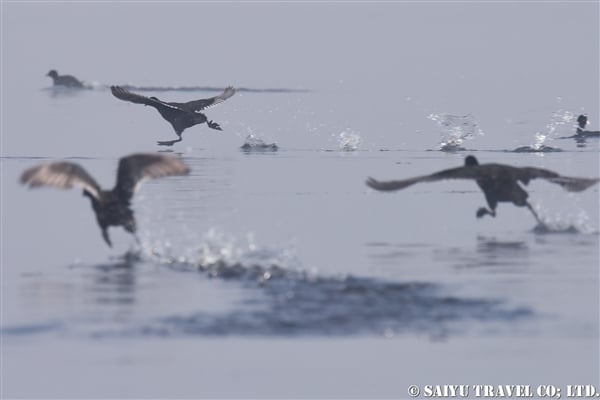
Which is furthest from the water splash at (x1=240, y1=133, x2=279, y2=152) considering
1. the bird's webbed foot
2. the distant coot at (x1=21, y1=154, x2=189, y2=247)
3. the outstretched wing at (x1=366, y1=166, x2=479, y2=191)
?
the distant coot at (x1=21, y1=154, x2=189, y2=247)

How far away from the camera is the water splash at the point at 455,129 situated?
35.2m

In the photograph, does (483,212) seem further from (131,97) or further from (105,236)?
(131,97)

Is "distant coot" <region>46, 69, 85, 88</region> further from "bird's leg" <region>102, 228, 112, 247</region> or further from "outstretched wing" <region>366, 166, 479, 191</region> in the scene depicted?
"bird's leg" <region>102, 228, 112, 247</region>

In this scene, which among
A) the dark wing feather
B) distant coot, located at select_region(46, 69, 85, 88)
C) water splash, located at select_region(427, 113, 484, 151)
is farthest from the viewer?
distant coot, located at select_region(46, 69, 85, 88)

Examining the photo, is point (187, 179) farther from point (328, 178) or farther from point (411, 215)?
point (411, 215)

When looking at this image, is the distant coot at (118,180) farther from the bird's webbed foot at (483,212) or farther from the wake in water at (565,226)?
the wake in water at (565,226)

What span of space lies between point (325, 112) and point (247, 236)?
97.6 ft

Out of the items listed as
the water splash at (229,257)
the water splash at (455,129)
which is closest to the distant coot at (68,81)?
the water splash at (455,129)

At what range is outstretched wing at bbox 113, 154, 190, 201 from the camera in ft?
66.9

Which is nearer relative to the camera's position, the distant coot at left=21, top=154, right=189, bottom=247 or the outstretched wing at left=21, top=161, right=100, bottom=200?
the outstretched wing at left=21, top=161, right=100, bottom=200

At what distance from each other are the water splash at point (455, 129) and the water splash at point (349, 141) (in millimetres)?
1512

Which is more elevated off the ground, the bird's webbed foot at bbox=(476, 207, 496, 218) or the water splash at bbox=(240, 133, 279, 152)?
the water splash at bbox=(240, 133, 279, 152)

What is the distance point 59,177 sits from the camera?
20.0 m

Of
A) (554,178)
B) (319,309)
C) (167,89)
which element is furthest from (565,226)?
(167,89)
